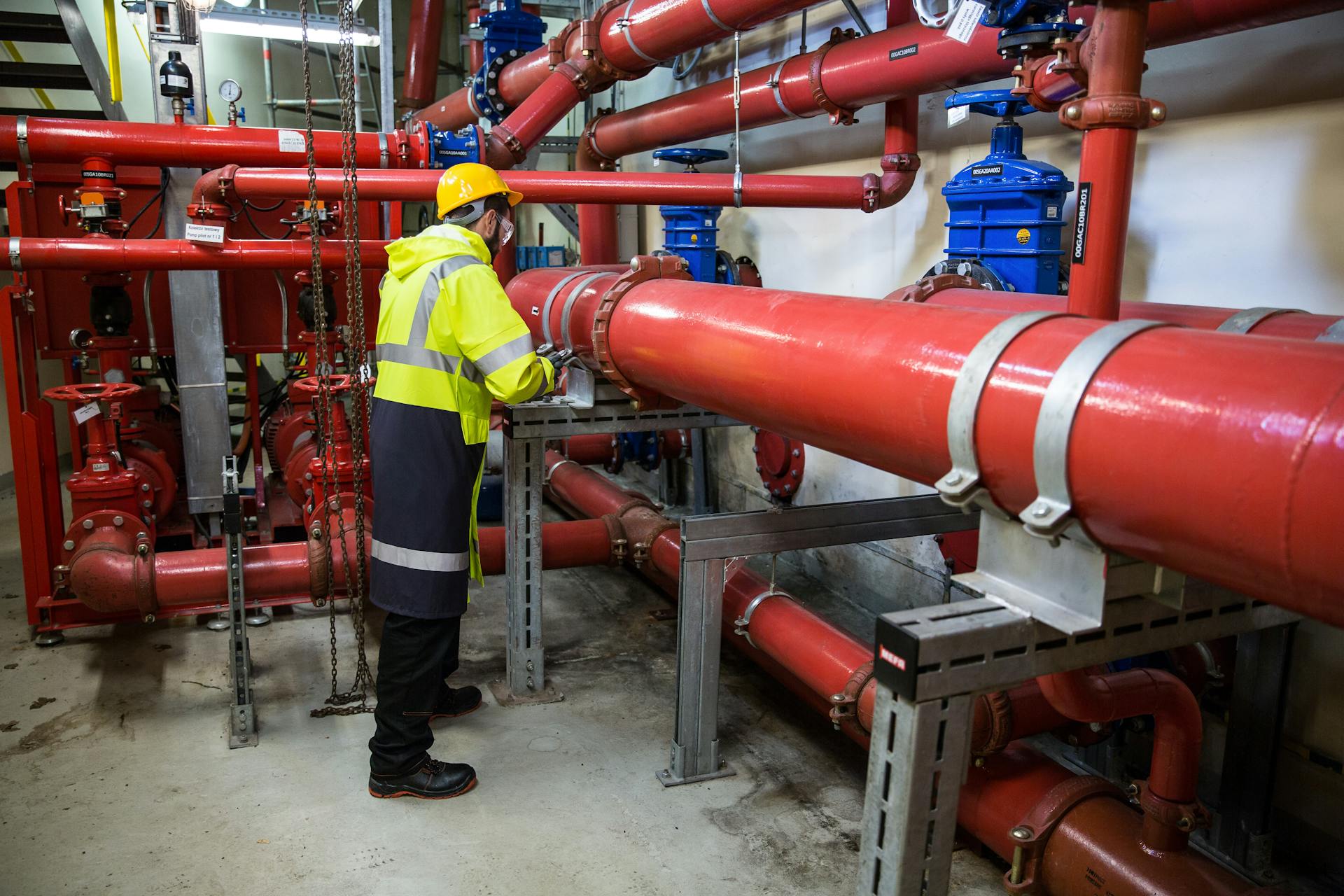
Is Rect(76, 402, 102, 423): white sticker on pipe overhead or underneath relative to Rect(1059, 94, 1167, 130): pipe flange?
underneath

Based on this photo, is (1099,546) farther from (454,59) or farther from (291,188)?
(454,59)

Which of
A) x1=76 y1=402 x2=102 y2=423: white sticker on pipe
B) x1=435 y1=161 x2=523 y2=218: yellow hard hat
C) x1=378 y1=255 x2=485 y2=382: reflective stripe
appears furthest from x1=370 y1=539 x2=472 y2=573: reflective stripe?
x1=76 y1=402 x2=102 y2=423: white sticker on pipe

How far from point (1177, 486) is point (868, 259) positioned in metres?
3.23

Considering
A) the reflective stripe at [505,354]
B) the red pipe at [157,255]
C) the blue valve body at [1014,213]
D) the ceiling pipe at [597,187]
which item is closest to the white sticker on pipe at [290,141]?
the ceiling pipe at [597,187]

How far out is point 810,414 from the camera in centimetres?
169

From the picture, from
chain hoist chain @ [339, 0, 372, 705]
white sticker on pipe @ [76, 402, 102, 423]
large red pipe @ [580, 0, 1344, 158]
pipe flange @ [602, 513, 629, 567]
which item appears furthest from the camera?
pipe flange @ [602, 513, 629, 567]

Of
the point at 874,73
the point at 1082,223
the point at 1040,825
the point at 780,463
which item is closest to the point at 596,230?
the point at 780,463

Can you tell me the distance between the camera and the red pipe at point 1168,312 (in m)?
1.77

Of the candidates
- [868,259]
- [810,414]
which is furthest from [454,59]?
[810,414]

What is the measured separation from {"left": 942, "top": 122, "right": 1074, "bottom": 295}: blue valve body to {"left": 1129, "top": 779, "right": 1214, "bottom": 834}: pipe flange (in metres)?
1.55

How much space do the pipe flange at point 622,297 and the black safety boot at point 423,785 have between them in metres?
1.17

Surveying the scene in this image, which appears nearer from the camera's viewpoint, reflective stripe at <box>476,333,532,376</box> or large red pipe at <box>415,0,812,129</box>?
reflective stripe at <box>476,333,532,376</box>

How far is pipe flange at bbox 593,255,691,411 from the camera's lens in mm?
2590

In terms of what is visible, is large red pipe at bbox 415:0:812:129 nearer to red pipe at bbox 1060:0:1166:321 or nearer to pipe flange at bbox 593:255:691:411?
pipe flange at bbox 593:255:691:411
